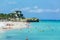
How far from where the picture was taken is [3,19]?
60469 mm

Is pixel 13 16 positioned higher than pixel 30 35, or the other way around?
pixel 13 16

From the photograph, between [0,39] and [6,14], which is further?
[6,14]

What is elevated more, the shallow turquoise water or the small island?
the small island

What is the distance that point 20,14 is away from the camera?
67.1 m

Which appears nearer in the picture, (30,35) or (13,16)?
(30,35)

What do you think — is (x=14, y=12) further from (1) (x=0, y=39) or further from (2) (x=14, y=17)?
(1) (x=0, y=39)

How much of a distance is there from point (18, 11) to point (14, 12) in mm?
1098

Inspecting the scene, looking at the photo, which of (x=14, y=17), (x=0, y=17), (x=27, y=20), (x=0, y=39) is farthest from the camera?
(x=27, y=20)

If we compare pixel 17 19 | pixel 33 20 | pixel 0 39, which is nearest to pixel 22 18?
pixel 17 19

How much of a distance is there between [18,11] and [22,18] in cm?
334

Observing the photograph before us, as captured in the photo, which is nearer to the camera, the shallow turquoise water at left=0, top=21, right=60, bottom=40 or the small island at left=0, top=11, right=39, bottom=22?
the shallow turquoise water at left=0, top=21, right=60, bottom=40

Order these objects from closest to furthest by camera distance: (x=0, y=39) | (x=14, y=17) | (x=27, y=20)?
1. (x=0, y=39)
2. (x=14, y=17)
3. (x=27, y=20)

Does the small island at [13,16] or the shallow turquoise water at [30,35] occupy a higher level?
the small island at [13,16]

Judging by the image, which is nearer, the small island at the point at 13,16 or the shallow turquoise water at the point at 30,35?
the shallow turquoise water at the point at 30,35
